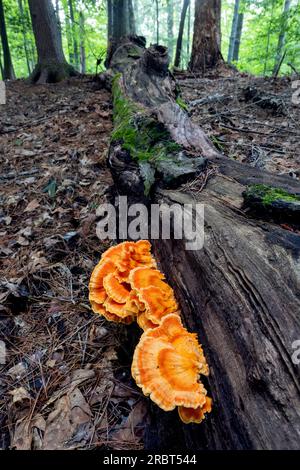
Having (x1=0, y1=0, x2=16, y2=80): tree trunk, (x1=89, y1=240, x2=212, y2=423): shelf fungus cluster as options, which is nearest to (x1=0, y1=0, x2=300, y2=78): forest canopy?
(x1=0, y1=0, x2=16, y2=80): tree trunk

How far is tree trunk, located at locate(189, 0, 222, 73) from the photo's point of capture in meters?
10.7

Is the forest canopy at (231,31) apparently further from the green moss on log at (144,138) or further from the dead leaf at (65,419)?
the dead leaf at (65,419)

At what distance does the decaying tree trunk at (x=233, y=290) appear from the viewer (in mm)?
1470

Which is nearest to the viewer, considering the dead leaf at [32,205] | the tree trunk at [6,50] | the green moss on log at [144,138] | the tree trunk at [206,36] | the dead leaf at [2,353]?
the dead leaf at [2,353]

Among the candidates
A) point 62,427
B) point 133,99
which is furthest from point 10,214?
point 62,427

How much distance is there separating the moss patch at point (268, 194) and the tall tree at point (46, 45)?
1112 centimetres

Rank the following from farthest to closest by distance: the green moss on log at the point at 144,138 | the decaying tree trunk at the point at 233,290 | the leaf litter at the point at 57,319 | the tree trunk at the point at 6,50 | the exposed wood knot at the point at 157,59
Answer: the tree trunk at the point at 6,50 → the exposed wood knot at the point at 157,59 → the green moss on log at the point at 144,138 → the leaf litter at the point at 57,319 → the decaying tree trunk at the point at 233,290

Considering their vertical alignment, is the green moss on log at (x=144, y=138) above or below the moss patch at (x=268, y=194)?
above

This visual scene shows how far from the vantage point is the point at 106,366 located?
2.56 metres

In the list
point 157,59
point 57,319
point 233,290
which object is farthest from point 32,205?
point 233,290

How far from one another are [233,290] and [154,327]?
0.56m

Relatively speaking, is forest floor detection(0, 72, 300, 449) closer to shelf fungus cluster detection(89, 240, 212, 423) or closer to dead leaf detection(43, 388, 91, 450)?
dead leaf detection(43, 388, 91, 450)

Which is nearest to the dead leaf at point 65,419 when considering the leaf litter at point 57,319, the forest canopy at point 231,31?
the leaf litter at point 57,319

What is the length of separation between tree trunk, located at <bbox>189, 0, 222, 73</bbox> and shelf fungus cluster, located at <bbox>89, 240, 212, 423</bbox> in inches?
420
